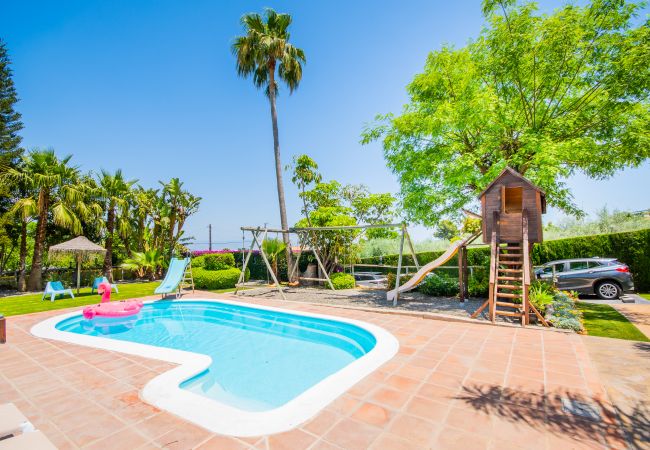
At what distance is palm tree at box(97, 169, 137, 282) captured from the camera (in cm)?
1806

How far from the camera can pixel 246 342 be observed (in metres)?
7.49

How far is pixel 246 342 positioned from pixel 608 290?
12832 mm

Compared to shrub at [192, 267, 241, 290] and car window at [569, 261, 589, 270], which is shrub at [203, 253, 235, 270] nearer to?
shrub at [192, 267, 241, 290]

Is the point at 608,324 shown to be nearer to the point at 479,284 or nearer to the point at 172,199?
the point at 479,284

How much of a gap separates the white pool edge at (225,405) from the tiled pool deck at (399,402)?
0.36 feet

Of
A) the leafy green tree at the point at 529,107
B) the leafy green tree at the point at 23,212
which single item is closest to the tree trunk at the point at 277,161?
the leafy green tree at the point at 529,107

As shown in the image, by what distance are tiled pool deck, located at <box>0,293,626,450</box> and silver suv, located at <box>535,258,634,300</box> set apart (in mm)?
7425

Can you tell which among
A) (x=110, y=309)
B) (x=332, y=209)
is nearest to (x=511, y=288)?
(x=332, y=209)

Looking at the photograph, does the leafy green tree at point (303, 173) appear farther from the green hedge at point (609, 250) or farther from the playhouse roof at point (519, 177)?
the playhouse roof at point (519, 177)

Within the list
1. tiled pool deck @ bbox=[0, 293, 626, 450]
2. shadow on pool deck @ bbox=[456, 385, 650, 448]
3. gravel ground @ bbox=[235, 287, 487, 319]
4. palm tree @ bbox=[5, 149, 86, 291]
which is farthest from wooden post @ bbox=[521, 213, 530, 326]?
palm tree @ bbox=[5, 149, 86, 291]

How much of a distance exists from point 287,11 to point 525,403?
1981cm

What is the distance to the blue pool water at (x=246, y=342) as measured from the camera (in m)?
4.89

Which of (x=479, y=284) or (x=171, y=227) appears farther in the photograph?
(x=171, y=227)

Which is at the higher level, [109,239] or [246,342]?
[109,239]
